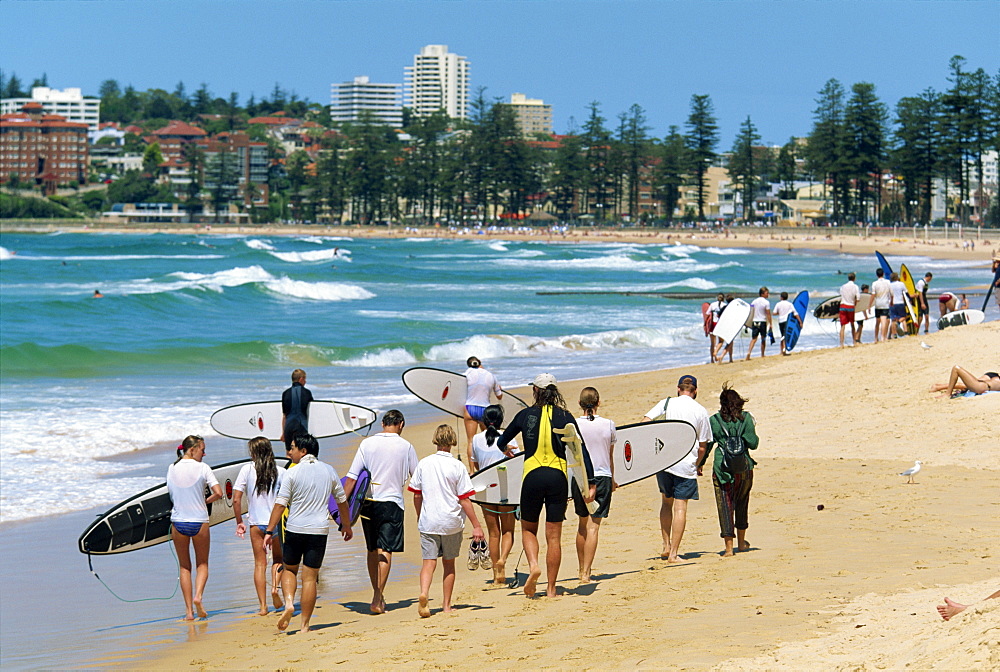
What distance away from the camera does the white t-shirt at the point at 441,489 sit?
6246 mm

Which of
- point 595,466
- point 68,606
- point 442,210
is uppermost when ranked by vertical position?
point 442,210

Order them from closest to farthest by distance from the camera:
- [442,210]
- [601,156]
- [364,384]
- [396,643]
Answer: [396,643] < [364,384] < [601,156] < [442,210]

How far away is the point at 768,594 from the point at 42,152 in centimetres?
19158

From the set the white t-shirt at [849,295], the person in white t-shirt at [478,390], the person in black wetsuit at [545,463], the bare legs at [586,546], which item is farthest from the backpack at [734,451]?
the white t-shirt at [849,295]

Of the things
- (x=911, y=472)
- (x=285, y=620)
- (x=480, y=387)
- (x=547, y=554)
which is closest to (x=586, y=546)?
(x=547, y=554)

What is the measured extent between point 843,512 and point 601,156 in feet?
408

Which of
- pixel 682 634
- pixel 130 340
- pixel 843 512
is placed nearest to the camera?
pixel 682 634

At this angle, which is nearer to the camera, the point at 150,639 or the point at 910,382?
the point at 150,639

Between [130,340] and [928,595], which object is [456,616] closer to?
[928,595]

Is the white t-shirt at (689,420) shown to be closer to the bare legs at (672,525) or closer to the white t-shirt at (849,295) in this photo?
the bare legs at (672,525)

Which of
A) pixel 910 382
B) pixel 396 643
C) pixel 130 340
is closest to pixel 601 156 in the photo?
pixel 130 340

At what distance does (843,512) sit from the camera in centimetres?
814

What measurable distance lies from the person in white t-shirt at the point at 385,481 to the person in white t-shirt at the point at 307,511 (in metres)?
0.15

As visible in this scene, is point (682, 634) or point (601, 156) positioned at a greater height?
point (601, 156)
